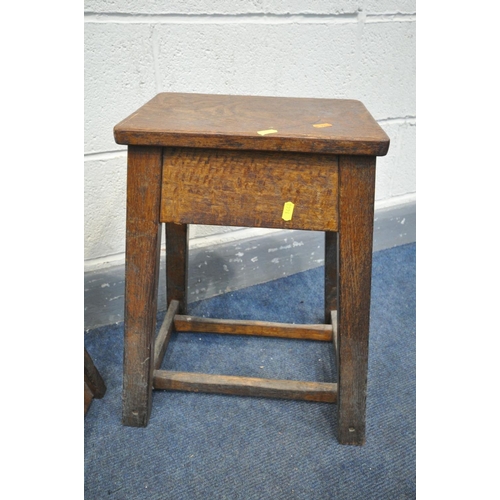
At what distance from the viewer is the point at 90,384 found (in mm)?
1079

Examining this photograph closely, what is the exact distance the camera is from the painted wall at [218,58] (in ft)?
3.91

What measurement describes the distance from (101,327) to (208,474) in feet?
1.93

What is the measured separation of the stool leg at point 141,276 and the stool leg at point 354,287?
0.32m

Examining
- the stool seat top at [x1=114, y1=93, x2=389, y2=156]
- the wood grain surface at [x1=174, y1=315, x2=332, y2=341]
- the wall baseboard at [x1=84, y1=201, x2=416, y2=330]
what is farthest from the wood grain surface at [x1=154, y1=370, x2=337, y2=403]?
the stool seat top at [x1=114, y1=93, x2=389, y2=156]

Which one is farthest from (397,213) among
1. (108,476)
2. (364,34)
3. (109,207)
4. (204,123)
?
(108,476)

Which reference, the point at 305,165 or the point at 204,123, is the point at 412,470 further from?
the point at 204,123

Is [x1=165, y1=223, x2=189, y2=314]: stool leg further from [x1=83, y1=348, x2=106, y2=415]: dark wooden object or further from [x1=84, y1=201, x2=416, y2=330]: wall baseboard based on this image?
[x1=83, y1=348, x2=106, y2=415]: dark wooden object

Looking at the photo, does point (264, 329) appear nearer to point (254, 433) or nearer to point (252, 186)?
point (254, 433)

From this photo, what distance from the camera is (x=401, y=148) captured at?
5.59 ft

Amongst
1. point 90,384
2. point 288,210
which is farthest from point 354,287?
point 90,384

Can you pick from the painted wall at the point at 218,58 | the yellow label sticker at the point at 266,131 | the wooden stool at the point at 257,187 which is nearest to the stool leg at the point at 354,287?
the wooden stool at the point at 257,187

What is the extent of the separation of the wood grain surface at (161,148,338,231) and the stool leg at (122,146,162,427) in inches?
1.2

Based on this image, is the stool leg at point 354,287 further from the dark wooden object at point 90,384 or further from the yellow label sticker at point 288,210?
the dark wooden object at point 90,384

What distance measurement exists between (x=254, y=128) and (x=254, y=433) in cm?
60
